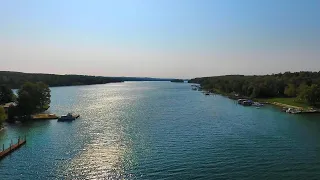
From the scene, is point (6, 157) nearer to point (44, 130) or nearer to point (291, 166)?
point (44, 130)

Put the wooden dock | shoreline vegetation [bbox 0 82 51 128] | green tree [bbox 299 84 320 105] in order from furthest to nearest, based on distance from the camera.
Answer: green tree [bbox 299 84 320 105]
shoreline vegetation [bbox 0 82 51 128]
the wooden dock

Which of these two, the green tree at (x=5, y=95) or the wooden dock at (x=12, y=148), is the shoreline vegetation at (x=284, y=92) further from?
the green tree at (x=5, y=95)

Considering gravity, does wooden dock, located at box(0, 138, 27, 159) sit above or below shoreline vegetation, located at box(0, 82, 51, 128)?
below

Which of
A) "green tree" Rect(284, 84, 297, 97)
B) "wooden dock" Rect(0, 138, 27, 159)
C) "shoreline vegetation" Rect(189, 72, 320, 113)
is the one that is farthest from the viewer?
"green tree" Rect(284, 84, 297, 97)

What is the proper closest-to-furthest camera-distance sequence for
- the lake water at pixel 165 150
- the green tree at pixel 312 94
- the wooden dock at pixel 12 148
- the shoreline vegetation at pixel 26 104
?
the lake water at pixel 165 150 → the wooden dock at pixel 12 148 → the shoreline vegetation at pixel 26 104 → the green tree at pixel 312 94

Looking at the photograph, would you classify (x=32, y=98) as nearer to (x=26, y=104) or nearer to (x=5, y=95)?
(x=26, y=104)

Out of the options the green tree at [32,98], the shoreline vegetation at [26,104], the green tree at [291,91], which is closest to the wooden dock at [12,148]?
the shoreline vegetation at [26,104]

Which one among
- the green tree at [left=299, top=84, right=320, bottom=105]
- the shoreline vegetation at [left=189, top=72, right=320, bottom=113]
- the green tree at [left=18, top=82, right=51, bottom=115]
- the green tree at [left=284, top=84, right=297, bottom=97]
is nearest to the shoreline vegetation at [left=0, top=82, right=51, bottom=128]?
the green tree at [left=18, top=82, right=51, bottom=115]

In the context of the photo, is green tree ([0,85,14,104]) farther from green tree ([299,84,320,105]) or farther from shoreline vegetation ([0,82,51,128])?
green tree ([299,84,320,105])
